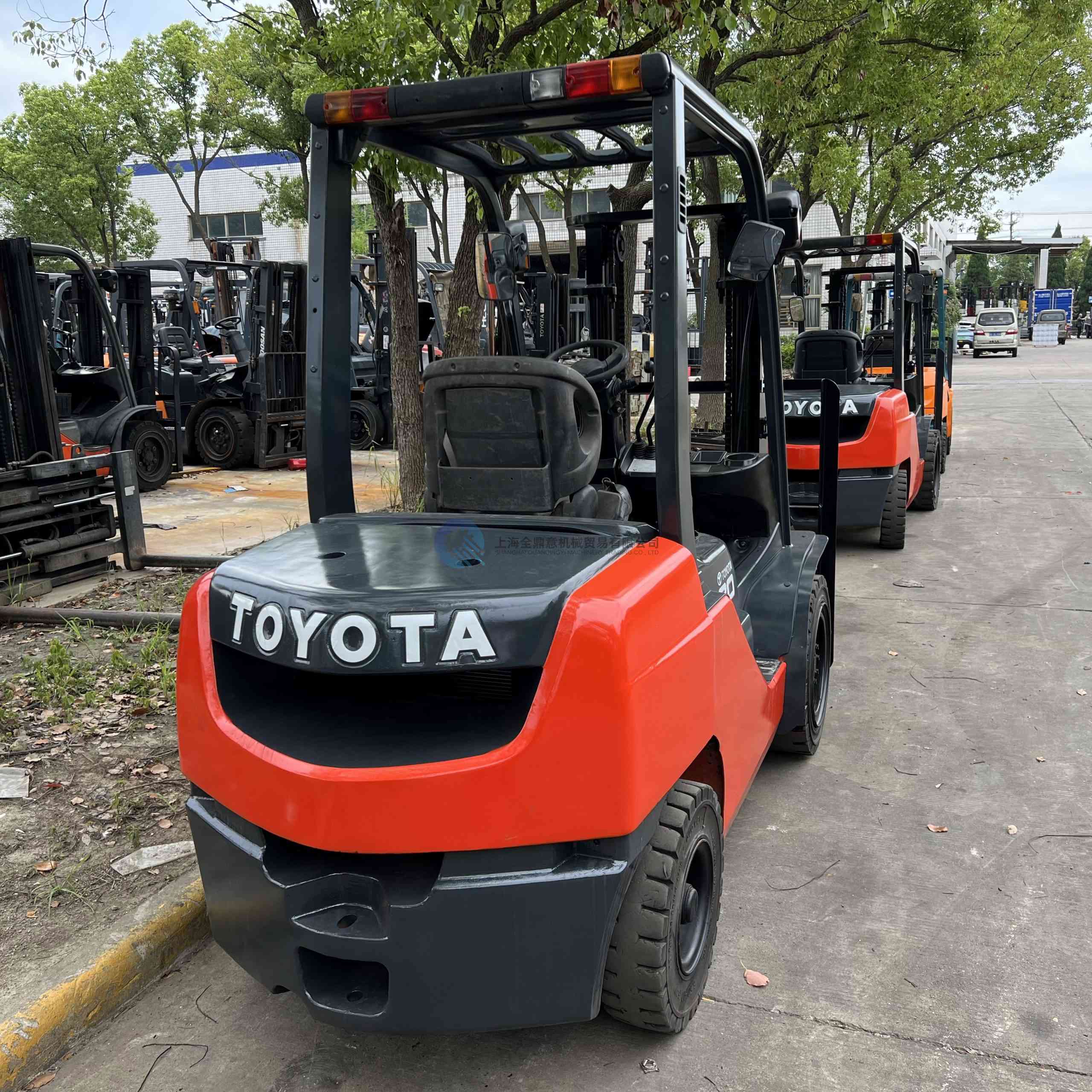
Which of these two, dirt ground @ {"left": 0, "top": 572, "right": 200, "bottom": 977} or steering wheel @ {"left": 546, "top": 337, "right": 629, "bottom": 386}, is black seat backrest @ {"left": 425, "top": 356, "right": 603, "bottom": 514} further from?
dirt ground @ {"left": 0, "top": 572, "right": 200, "bottom": 977}

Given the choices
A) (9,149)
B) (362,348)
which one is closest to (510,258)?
(362,348)

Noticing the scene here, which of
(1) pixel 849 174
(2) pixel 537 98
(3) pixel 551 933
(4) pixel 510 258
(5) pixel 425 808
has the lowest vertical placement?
(3) pixel 551 933

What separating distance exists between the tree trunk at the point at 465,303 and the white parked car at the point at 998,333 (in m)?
41.0

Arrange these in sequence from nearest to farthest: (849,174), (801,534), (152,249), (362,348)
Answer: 1. (801,534)
2. (362,348)
3. (849,174)
4. (152,249)

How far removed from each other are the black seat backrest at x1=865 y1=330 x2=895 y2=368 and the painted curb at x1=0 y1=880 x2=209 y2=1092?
1006 centimetres

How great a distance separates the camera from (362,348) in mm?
15734

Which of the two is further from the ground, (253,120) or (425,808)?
(253,120)

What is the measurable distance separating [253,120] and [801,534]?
26296 millimetres

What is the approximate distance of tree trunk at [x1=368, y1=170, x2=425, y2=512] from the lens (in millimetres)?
7590

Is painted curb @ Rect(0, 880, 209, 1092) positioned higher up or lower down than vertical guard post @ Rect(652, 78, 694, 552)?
lower down

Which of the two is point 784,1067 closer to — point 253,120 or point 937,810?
point 937,810

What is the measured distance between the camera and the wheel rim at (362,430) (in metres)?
15.0

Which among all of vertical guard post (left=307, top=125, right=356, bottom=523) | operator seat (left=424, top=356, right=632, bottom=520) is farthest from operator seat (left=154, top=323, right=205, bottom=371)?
operator seat (left=424, top=356, right=632, bottom=520)

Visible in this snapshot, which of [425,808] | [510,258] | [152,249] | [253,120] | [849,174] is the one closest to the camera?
[425,808]
